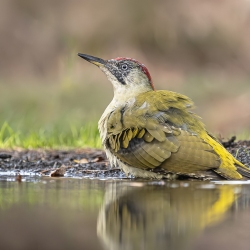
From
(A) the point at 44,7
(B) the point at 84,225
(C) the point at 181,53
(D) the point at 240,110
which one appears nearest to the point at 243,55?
(C) the point at 181,53

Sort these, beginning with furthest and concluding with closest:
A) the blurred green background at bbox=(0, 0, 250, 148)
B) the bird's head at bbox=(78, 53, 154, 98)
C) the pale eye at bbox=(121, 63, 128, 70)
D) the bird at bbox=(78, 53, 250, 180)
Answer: the blurred green background at bbox=(0, 0, 250, 148) → the pale eye at bbox=(121, 63, 128, 70) → the bird's head at bbox=(78, 53, 154, 98) → the bird at bbox=(78, 53, 250, 180)

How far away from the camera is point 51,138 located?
9.35m

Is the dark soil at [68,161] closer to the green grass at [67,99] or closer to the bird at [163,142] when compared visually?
the bird at [163,142]

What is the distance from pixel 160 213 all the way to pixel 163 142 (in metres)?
2.16

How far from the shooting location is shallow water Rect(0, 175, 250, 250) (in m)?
3.41

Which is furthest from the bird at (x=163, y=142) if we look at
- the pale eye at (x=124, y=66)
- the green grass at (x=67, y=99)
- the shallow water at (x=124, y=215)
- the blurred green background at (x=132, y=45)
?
the blurred green background at (x=132, y=45)

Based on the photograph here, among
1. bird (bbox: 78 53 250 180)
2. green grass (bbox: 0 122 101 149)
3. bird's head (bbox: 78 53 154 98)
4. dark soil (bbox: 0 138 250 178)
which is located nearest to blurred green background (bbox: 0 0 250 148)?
green grass (bbox: 0 122 101 149)

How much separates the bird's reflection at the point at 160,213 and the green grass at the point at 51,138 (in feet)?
9.89

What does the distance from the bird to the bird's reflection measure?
323 mm

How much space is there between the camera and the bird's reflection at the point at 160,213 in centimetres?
346

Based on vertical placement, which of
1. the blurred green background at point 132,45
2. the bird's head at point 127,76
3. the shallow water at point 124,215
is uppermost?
the blurred green background at point 132,45

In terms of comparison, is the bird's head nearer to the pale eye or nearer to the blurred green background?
the pale eye

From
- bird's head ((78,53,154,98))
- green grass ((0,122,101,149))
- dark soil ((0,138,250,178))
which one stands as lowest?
dark soil ((0,138,250,178))

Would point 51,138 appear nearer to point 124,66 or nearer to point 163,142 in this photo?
point 124,66
